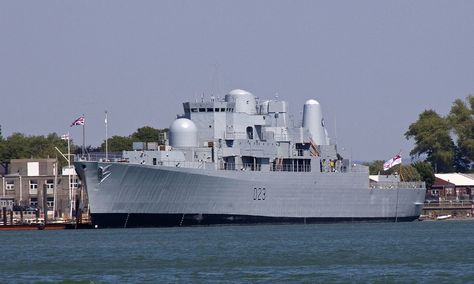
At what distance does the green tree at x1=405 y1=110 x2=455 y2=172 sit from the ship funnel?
38424 millimetres

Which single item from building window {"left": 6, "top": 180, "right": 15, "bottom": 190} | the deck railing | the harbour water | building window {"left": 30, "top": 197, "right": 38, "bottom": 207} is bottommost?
the harbour water

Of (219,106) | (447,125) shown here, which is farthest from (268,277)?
(447,125)

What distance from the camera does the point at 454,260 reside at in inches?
2282

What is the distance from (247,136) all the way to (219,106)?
2.73 meters

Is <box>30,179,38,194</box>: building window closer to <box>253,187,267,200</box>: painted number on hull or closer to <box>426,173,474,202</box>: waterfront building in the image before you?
<box>253,187,267,200</box>: painted number on hull

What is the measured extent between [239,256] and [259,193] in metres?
32.2

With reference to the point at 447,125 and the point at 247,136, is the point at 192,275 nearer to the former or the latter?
the point at 247,136

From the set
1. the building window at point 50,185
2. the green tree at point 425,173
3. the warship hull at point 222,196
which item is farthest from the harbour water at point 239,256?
the green tree at point 425,173

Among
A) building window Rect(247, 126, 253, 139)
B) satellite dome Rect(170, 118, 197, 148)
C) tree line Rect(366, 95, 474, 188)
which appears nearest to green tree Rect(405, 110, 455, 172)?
tree line Rect(366, 95, 474, 188)

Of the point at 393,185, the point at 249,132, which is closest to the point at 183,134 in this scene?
the point at 249,132

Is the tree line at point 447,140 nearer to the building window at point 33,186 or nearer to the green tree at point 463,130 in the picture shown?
the green tree at point 463,130

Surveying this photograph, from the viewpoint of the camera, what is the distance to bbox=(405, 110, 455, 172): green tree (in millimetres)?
142750

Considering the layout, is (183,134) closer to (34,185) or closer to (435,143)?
(34,185)

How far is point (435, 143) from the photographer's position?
469 ft
